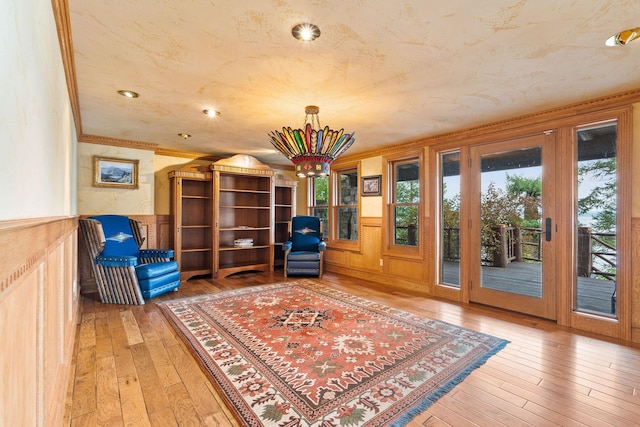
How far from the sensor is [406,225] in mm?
4910

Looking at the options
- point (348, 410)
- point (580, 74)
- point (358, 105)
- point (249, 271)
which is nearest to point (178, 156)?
point (249, 271)

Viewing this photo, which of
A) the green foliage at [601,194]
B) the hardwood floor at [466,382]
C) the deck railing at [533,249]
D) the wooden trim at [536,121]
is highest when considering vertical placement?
the wooden trim at [536,121]

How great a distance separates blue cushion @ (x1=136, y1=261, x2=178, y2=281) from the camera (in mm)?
3848

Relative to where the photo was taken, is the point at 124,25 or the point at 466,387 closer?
the point at 124,25

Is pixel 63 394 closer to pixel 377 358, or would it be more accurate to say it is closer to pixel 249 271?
pixel 377 358

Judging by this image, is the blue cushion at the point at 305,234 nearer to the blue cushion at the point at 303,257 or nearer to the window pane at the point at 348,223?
the blue cushion at the point at 303,257

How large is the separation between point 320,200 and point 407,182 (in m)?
2.21

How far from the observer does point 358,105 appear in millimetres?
3113

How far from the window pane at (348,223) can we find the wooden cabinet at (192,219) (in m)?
2.45

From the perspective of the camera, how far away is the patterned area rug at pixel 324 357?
1.79m

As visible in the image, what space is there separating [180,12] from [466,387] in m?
2.91

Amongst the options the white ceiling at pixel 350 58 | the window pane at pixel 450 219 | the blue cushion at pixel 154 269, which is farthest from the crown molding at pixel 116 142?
the window pane at pixel 450 219

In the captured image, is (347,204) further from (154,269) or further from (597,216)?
(597,216)

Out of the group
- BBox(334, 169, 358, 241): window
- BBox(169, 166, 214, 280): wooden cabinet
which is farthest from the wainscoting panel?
BBox(169, 166, 214, 280): wooden cabinet
